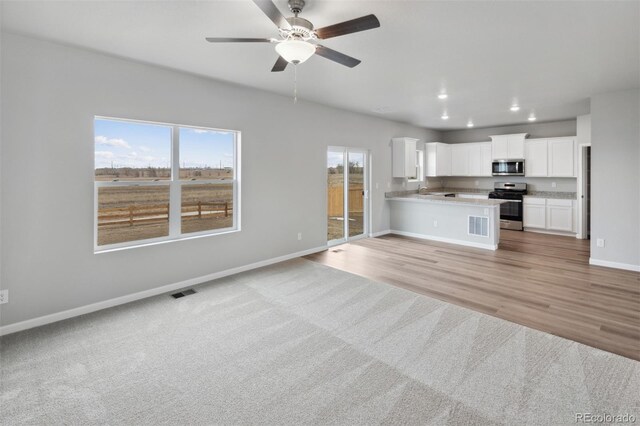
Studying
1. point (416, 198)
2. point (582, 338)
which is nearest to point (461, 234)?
point (416, 198)

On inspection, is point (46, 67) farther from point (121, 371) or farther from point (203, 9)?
point (121, 371)

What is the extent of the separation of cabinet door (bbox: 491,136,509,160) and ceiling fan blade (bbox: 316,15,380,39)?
7.29 metres

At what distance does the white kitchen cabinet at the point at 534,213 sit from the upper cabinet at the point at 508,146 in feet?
3.66

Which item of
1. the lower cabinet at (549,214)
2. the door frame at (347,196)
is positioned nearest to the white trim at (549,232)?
the lower cabinet at (549,214)

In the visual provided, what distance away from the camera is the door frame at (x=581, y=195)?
22.1 ft

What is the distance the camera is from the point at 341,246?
6410mm

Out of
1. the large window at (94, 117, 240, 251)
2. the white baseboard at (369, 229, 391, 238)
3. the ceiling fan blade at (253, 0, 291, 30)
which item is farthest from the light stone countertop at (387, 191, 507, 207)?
the ceiling fan blade at (253, 0, 291, 30)

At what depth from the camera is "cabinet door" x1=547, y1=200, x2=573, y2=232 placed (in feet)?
23.4

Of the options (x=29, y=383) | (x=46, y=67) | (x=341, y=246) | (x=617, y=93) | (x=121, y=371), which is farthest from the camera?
(x=341, y=246)

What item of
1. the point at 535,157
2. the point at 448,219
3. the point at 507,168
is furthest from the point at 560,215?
the point at 448,219

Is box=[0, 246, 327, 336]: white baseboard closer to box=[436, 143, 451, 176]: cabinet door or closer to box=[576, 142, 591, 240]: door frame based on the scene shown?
box=[436, 143, 451, 176]: cabinet door

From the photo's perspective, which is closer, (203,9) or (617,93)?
(203,9)

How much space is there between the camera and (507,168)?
8.00m

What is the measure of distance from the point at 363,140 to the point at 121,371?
18.9 feet
